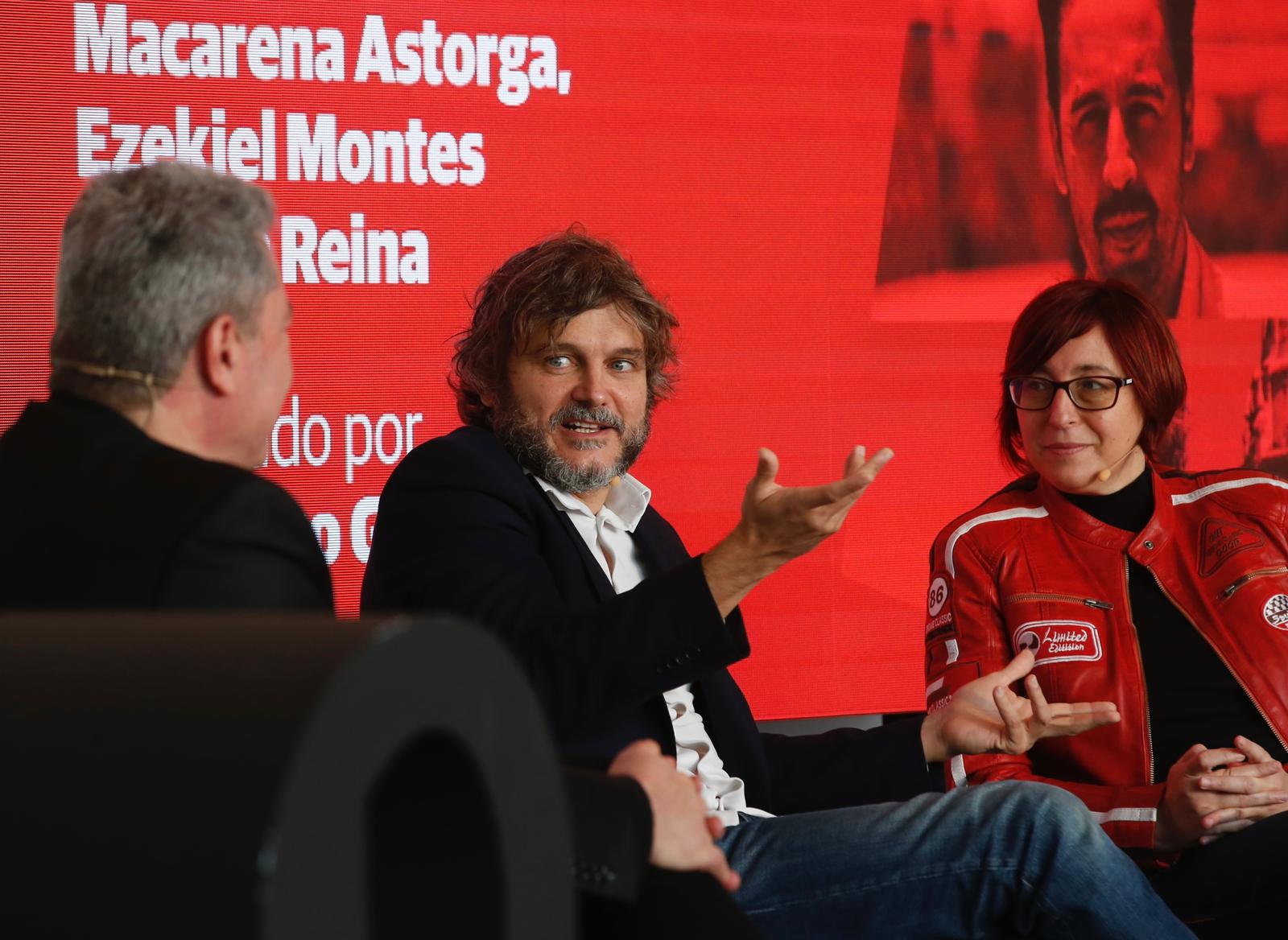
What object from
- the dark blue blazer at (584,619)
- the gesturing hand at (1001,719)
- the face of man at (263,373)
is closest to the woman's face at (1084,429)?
the gesturing hand at (1001,719)

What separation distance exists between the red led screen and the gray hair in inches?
89.7

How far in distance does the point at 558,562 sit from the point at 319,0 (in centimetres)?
212

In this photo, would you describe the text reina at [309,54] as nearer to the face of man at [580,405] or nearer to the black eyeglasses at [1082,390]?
the face of man at [580,405]

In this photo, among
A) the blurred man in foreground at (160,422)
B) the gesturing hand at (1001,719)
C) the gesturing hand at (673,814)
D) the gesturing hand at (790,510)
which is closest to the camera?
the blurred man in foreground at (160,422)

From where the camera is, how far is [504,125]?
3.73 meters

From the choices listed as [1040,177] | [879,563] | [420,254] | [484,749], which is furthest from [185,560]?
[1040,177]

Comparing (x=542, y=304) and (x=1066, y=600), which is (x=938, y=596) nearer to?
(x=1066, y=600)

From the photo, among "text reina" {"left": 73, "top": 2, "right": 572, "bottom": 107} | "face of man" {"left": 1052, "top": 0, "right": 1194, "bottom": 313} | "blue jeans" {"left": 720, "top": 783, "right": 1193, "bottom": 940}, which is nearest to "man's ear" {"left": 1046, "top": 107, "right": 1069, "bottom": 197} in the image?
"face of man" {"left": 1052, "top": 0, "right": 1194, "bottom": 313}

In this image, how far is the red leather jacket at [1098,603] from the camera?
236 centimetres

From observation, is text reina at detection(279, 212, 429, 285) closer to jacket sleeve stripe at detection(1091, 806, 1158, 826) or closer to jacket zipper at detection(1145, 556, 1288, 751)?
jacket zipper at detection(1145, 556, 1288, 751)

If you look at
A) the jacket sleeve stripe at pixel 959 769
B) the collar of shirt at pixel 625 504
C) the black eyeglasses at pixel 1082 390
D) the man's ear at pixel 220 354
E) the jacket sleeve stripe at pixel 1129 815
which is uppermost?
the man's ear at pixel 220 354

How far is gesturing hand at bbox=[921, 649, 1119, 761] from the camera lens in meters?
2.06

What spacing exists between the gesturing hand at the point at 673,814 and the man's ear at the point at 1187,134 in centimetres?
350

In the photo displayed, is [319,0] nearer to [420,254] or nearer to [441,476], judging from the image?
[420,254]
